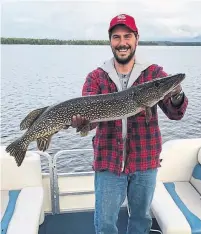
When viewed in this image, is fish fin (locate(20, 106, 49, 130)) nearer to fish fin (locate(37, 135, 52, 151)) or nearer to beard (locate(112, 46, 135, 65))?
fish fin (locate(37, 135, 52, 151))

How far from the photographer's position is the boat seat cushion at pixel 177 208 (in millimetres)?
3262

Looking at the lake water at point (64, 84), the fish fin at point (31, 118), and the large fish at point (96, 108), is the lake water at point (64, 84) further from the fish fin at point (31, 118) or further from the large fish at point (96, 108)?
the fish fin at point (31, 118)

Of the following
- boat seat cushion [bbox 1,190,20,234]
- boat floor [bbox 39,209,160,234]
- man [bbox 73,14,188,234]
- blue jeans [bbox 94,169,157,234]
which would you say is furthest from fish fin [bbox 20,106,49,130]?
boat floor [bbox 39,209,160,234]

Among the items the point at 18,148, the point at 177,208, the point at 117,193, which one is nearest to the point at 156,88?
the point at 117,193

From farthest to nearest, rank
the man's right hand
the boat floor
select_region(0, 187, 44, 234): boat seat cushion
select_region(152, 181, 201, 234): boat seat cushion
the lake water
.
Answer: the lake water, the boat floor, select_region(152, 181, 201, 234): boat seat cushion, select_region(0, 187, 44, 234): boat seat cushion, the man's right hand

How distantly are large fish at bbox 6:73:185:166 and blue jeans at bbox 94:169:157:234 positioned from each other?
1.50 ft

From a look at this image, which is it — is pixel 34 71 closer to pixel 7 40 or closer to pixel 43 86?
pixel 43 86

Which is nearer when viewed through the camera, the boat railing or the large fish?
the large fish

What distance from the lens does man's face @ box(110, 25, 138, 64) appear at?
2686mm

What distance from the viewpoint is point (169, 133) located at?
11.3 m

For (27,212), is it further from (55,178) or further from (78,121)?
(78,121)

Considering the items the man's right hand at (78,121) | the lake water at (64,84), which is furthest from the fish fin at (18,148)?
the lake water at (64,84)

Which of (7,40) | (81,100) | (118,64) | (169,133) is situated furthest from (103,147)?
(7,40)

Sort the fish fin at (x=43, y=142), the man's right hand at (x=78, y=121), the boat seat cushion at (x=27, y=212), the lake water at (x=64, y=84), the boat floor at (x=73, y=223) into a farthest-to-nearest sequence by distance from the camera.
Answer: the lake water at (x=64, y=84) < the boat floor at (x=73, y=223) < the boat seat cushion at (x=27, y=212) < the fish fin at (x=43, y=142) < the man's right hand at (x=78, y=121)
